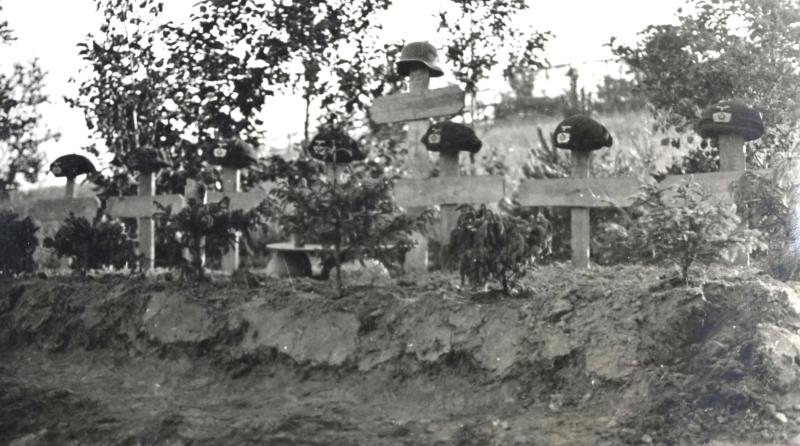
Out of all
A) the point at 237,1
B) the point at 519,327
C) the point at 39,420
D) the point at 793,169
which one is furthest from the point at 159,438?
the point at 237,1

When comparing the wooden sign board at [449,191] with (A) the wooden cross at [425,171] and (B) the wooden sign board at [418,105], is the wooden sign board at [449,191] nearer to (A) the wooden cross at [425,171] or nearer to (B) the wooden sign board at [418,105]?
(A) the wooden cross at [425,171]

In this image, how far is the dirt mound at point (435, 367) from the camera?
13.7ft

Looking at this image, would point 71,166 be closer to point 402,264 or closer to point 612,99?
point 402,264

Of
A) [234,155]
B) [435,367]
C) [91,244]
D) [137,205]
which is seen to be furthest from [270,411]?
[137,205]

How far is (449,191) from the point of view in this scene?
718 centimetres

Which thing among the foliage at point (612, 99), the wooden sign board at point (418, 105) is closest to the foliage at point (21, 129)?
the wooden sign board at point (418, 105)

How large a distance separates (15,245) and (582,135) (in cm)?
661

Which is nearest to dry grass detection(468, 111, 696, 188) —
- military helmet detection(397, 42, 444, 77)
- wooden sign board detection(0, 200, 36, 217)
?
military helmet detection(397, 42, 444, 77)

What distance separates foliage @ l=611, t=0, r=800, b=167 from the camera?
784 cm

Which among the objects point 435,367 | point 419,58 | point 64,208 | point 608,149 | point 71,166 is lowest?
point 435,367

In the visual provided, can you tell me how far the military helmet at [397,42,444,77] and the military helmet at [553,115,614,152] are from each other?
71.3 inches

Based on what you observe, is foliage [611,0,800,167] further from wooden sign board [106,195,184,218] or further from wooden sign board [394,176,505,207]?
wooden sign board [106,195,184,218]

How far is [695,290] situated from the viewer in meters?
4.68

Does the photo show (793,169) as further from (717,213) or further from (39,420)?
(39,420)
